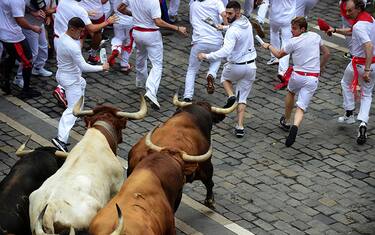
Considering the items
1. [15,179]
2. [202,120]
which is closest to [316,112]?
[202,120]

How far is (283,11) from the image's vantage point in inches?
648

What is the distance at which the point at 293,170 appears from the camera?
42.5ft

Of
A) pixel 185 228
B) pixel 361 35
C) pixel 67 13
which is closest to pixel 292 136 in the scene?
pixel 361 35

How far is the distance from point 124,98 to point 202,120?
A: 4.09 m

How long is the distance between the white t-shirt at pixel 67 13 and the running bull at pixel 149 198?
5.02 meters

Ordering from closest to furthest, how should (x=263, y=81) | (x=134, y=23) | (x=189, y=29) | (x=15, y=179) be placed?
(x=15, y=179), (x=134, y=23), (x=263, y=81), (x=189, y=29)

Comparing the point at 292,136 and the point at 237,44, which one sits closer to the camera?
the point at 292,136

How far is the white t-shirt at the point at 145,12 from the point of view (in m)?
14.6

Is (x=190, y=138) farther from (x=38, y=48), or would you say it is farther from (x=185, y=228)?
(x=38, y=48)

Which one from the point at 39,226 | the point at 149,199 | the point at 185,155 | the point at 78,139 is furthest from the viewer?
the point at 78,139

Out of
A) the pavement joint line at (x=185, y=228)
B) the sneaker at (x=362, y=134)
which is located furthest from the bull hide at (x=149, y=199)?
the sneaker at (x=362, y=134)

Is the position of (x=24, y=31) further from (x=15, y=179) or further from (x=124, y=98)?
(x=15, y=179)

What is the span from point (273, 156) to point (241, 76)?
4.98 feet

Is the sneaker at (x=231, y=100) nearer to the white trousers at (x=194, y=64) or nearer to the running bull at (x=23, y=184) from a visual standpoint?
the white trousers at (x=194, y=64)
